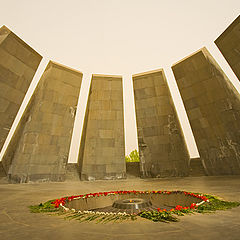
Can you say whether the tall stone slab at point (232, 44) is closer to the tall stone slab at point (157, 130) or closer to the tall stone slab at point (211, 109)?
the tall stone slab at point (211, 109)

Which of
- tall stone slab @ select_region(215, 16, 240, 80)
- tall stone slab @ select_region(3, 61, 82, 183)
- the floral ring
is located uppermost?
tall stone slab @ select_region(215, 16, 240, 80)

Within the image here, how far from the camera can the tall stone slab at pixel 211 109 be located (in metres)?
11.4

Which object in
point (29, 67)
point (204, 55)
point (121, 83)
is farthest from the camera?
point (121, 83)

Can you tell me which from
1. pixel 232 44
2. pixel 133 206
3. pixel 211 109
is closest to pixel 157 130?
pixel 211 109

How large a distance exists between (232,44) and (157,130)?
6992 mm

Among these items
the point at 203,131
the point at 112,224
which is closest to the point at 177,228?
the point at 112,224

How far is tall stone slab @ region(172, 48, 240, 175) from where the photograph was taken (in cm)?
1138

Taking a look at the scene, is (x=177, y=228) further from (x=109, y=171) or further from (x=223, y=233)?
(x=109, y=171)

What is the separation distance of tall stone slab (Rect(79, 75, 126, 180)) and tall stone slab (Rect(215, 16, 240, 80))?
25.0 feet

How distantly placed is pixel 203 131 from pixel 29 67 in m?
11.5

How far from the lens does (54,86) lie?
1331 centimetres

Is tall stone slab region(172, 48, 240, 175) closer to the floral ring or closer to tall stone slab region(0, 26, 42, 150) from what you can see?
the floral ring

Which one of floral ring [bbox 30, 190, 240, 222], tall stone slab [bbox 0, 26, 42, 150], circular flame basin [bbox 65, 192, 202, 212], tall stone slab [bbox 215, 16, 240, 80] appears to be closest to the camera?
floral ring [bbox 30, 190, 240, 222]

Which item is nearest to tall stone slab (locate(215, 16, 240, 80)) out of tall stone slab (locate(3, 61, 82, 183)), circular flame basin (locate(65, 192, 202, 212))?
circular flame basin (locate(65, 192, 202, 212))
